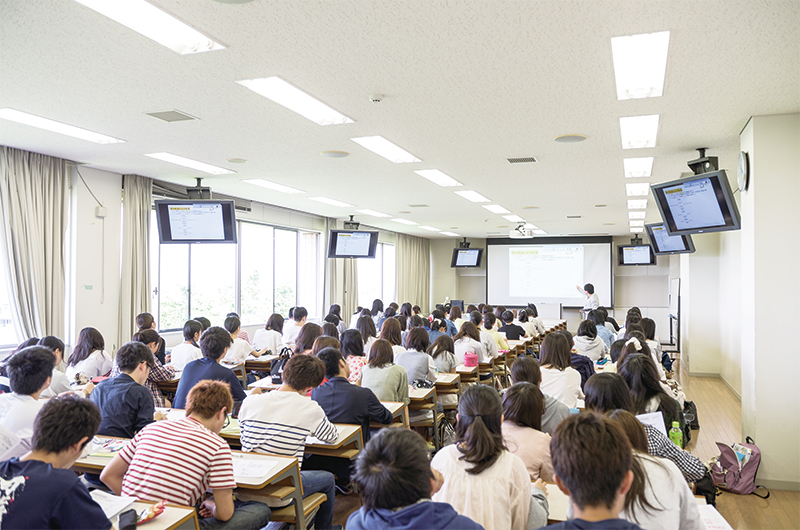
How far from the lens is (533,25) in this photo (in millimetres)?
2822

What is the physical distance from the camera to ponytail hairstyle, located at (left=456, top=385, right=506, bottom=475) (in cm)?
213

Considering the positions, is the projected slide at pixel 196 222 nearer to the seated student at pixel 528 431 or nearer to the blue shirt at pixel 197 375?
the blue shirt at pixel 197 375

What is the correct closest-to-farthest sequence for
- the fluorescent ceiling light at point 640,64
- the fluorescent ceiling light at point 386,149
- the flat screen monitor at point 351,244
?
1. the fluorescent ceiling light at point 640,64
2. the fluorescent ceiling light at point 386,149
3. the flat screen monitor at point 351,244

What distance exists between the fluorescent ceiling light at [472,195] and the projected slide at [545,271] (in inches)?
331

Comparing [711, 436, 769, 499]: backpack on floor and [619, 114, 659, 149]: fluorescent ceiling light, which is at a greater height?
[619, 114, 659, 149]: fluorescent ceiling light

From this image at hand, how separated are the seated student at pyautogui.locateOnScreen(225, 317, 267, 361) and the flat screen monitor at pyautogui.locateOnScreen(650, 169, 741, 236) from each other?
4.93 m

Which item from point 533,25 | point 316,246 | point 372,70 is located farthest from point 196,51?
point 316,246

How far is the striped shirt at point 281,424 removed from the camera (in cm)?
311

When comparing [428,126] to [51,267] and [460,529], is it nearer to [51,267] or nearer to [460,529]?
[460,529]

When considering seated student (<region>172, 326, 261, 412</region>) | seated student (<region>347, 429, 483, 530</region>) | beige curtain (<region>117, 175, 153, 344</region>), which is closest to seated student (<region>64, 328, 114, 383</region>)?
seated student (<region>172, 326, 261, 412</region>)

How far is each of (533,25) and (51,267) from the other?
19.5 feet

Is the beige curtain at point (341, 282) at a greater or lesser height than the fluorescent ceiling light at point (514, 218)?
lesser

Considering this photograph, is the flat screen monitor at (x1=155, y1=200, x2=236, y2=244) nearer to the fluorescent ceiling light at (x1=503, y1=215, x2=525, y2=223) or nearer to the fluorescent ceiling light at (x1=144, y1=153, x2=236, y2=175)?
the fluorescent ceiling light at (x1=144, y1=153, x2=236, y2=175)

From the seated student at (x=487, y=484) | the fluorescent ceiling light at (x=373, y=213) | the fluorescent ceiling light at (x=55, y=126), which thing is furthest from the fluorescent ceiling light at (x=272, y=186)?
the seated student at (x=487, y=484)
